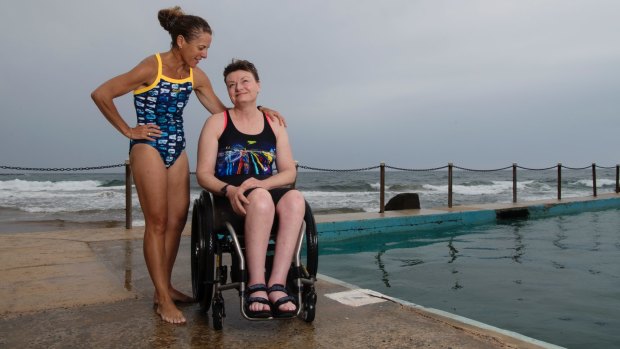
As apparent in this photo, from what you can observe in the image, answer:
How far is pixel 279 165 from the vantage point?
253 cm

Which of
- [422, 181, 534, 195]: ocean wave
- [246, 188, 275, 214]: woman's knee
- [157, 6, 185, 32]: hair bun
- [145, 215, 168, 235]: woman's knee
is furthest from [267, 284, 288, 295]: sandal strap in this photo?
[422, 181, 534, 195]: ocean wave

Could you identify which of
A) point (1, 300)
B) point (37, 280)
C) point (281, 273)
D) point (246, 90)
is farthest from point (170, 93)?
point (37, 280)

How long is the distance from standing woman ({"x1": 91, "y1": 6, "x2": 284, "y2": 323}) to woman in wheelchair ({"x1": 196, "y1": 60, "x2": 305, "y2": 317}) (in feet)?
0.58

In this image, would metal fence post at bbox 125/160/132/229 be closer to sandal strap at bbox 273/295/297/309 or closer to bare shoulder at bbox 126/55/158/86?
bare shoulder at bbox 126/55/158/86

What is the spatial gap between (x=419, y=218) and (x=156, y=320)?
605 centimetres

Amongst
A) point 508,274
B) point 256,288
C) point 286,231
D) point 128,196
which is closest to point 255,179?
point 286,231

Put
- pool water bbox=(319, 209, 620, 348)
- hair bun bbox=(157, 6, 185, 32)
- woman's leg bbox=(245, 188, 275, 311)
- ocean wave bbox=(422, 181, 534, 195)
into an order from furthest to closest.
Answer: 1. ocean wave bbox=(422, 181, 534, 195)
2. pool water bbox=(319, 209, 620, 348)
3. hair bun bbox=(157, 6, 185, 32)
4. woman's leg bbox=(245, 188, 275, 311)

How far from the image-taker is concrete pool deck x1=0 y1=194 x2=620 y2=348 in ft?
6.68

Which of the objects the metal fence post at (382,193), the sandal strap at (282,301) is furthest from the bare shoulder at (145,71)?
the metal fence post at (382,193)

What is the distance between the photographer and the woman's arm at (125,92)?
229 centimetres

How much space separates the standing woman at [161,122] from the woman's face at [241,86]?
7.4 inches

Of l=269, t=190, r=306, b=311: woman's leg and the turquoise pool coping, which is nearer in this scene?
l=269, t=190, r=306, b=311: woman's leg

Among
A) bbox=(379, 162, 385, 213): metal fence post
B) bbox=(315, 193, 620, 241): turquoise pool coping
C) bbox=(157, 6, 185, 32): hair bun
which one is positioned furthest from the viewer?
bbox=(379, 162, 385, 213): metal fence post

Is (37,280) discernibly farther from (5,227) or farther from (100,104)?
(5,227)
